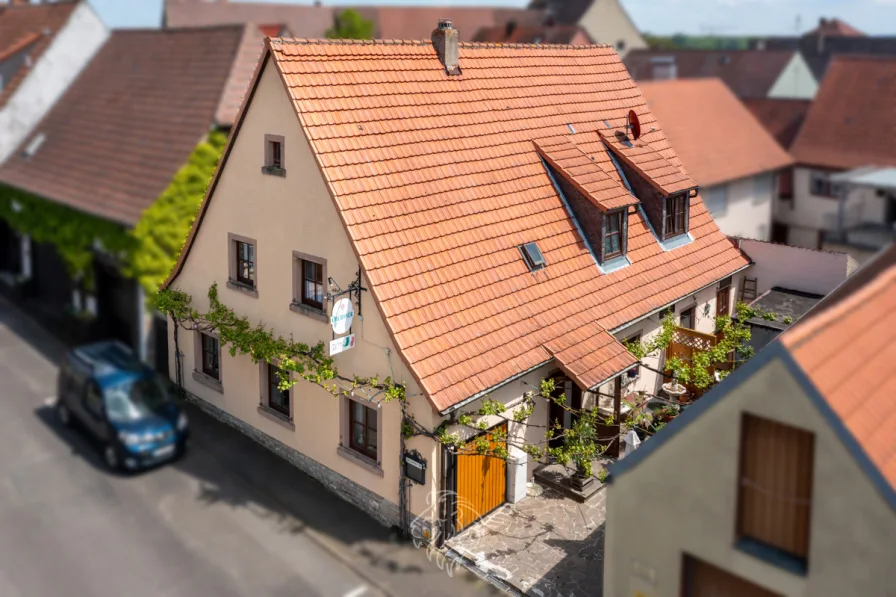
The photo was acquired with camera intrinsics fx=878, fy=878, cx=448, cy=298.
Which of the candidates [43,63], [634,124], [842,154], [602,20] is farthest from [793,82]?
[43,63]

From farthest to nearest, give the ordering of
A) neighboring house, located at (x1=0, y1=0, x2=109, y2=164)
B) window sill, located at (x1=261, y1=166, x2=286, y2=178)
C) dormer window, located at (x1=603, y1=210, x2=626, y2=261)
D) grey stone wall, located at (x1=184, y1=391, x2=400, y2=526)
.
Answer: neighboring house, located at (x1=0, y1=0, x2=109, y2=164) → dormer window, located at (x1=603, y1=210, x2=626, y2=261) → window sill, located at (x1=261, y1=166, x2=286, y2=178) → grey stone wall, located at (x1=184, y1=391, x2=400, y2=526)

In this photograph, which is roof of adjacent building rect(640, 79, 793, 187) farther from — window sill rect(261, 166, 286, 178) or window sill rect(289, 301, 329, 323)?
window sill rect(289, 301, 329, 323)

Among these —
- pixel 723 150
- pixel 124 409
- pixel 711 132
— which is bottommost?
pixel 124 409

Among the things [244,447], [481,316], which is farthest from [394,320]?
[244,447]

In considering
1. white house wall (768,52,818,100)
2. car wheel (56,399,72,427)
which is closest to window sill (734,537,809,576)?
car wheel (56,399,72,427)

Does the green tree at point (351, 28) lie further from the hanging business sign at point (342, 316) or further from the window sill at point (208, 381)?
the hanging business sign at point (342, 316)

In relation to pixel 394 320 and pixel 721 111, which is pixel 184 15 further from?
pixel 394 320

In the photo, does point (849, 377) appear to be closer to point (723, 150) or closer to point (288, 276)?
point (288, 276)
